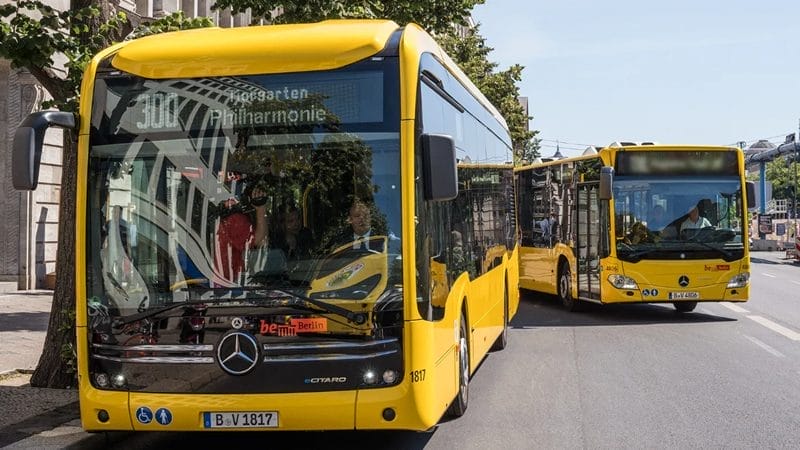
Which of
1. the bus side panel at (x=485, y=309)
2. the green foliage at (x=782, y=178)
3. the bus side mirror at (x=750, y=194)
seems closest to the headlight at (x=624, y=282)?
the bus side mirror at (x=750, y=194)

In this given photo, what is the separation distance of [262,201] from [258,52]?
102 cm

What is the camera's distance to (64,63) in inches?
405

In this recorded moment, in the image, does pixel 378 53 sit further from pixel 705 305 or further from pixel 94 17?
pixel 705 305

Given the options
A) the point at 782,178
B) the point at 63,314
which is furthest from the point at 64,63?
the point at 782,178

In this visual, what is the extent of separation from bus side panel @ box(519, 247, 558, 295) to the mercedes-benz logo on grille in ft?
46.3

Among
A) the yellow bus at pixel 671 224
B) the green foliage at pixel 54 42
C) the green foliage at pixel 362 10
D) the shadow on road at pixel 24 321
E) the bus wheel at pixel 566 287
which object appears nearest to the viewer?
the green foliage at pixel 54 42

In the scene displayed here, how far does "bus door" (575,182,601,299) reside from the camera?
715 inches

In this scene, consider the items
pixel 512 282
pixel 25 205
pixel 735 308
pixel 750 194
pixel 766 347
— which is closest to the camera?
pixel 766 347

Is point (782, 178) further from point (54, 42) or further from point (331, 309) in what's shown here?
point (331, 309)

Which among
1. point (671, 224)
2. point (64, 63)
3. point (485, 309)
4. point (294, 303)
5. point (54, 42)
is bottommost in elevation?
point (485, 309)

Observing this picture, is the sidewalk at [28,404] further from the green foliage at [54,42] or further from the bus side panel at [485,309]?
the bus side panel at [485,309]

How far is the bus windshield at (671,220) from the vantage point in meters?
17.5

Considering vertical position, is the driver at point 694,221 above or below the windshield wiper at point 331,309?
above

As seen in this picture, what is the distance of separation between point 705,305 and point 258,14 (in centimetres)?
1134
